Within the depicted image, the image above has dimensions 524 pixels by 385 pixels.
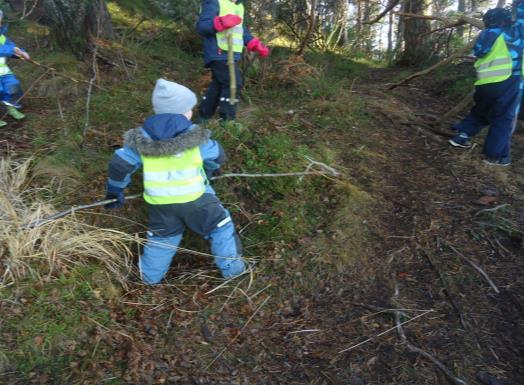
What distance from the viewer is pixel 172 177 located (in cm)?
291

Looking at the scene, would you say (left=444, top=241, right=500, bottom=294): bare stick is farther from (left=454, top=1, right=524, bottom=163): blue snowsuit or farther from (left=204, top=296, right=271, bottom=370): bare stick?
(left=454, top=1, right=524, bottom=163): blue snowsuit

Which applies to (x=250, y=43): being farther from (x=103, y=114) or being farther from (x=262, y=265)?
(x=262, y=265)

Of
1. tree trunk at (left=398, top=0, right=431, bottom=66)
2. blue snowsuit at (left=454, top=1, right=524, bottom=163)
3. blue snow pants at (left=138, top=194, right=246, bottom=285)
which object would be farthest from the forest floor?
tree trunk at (left=398, top=0, right=431, bottom=66)

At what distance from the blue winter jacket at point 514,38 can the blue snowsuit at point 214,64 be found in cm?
255

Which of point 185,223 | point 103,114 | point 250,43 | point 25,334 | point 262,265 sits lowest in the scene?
point 262,265

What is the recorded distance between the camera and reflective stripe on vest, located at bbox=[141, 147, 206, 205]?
2.89 m

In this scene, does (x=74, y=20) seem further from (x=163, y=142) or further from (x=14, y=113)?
(x=163, y=142)

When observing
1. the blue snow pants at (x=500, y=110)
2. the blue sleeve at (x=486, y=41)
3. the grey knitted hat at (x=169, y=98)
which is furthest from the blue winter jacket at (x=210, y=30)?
the blue snow pants at (x=500, y=110)

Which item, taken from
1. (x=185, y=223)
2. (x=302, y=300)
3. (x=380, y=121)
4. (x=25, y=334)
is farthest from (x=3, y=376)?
(x=380, y=121)

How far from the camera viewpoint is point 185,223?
10.3ft

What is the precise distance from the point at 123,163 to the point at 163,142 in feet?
1.14

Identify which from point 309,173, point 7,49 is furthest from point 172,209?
point 7,49

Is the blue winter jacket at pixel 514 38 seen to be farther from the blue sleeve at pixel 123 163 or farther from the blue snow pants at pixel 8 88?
the blue snow pants at pixel 8 88

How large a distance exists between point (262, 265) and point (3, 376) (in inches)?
71.3
